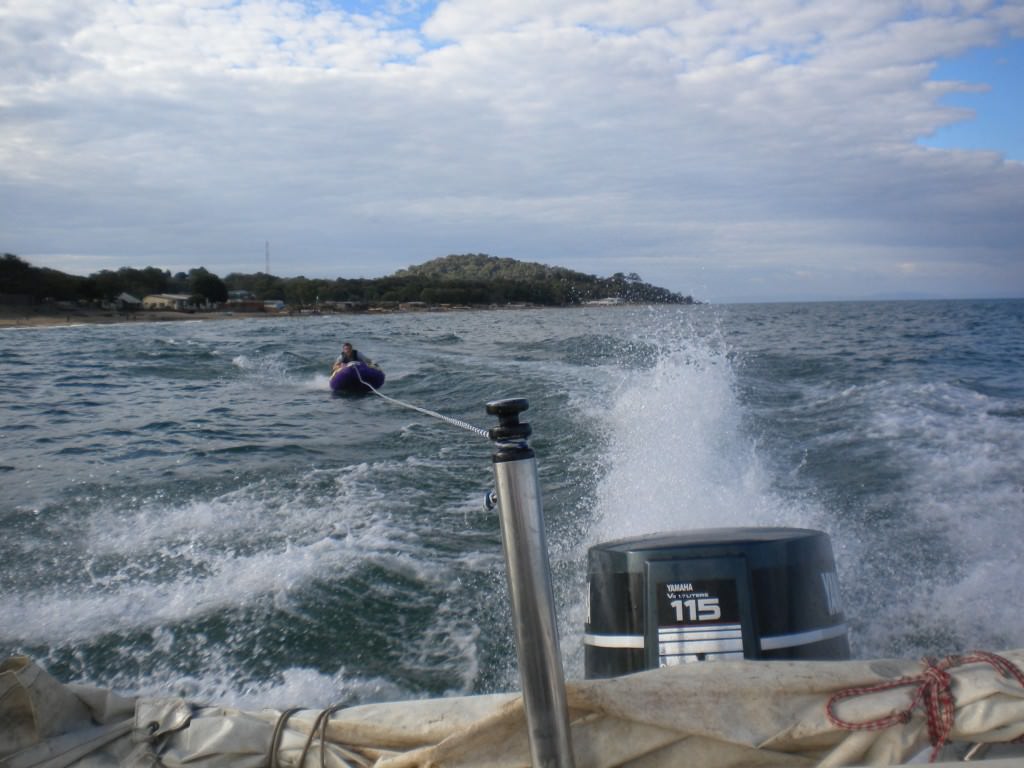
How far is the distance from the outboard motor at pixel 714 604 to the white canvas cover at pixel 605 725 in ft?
1.78

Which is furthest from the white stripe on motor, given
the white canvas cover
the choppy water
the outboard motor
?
the choppy water

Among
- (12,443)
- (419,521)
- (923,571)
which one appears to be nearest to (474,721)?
(923,571)

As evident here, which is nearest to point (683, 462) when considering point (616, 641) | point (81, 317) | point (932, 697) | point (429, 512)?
point (429, 512)

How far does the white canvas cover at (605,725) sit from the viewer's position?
2020 mm

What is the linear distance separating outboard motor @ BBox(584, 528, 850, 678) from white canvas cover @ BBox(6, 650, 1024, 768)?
1.78 feet

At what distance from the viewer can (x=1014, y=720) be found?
196 cm

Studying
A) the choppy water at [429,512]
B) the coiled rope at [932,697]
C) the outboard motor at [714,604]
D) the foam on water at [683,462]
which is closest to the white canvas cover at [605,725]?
the coiled rope at [932,697]

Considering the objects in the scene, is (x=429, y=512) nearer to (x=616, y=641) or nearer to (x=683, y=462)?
(x=683, y=462)

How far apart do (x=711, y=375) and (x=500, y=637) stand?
7.03 metres

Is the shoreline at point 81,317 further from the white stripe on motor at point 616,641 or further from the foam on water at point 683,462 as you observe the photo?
the white stripe on motor at point 616,641

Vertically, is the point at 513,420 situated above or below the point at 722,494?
above

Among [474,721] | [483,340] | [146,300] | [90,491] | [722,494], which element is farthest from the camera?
[146,300]

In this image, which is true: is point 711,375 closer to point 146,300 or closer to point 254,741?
point 254,741

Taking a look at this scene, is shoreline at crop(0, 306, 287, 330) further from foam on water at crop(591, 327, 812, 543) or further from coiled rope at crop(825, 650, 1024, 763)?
coiled rope at crop(825, 650, 1024, 763)
